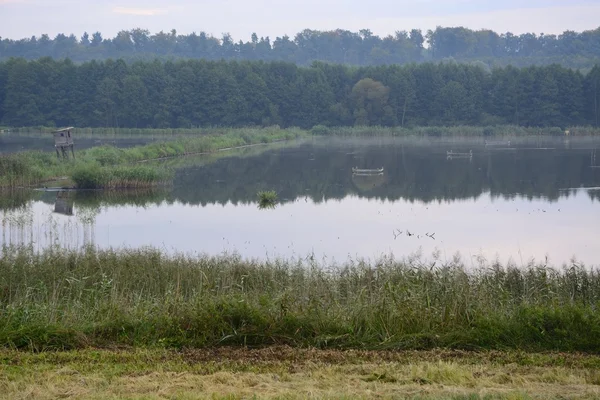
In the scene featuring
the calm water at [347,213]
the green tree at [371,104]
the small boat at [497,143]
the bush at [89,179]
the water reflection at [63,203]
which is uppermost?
the green tree at [371,104]

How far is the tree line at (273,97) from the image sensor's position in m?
85.2

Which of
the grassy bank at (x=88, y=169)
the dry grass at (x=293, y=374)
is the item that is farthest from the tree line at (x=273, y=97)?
the dry grass at (x=293, y=374)

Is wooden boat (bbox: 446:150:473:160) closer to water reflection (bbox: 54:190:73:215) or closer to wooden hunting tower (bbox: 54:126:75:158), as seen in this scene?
wooden hunting tower (bbox: 54:126:75:158)

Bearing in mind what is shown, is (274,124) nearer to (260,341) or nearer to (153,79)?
(153,79)

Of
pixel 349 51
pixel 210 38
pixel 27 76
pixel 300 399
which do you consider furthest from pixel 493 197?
pixel 210 38

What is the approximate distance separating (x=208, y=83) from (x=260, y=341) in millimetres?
81229

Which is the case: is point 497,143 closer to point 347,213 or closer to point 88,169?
point 88,169

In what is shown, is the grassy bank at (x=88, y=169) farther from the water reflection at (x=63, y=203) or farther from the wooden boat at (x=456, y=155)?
the wooden boat at (x=456, y=155)

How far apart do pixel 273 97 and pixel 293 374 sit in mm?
83862

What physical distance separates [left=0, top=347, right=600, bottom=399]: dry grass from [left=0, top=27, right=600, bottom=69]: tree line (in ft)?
454

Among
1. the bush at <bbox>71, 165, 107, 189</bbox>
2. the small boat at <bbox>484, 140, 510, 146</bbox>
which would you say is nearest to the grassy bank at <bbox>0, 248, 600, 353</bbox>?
the bush at <bbox>71, 165, 107, 189</bbox>

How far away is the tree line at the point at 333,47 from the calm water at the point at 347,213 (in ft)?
351

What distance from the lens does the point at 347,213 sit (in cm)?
2636

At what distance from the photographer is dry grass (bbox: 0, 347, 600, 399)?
6.80 meters
